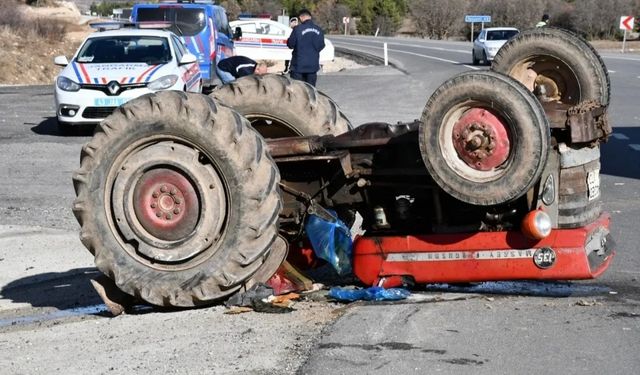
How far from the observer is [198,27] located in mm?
27625

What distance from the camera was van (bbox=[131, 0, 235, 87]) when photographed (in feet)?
88.8

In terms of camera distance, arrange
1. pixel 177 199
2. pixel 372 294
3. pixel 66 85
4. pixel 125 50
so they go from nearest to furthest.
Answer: pixel 177 199 < pixel 372 294 < pixel 66 85 < pixel 125 50

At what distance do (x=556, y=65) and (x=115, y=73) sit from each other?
12.2m

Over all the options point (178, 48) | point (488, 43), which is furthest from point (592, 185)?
point (488, 43)

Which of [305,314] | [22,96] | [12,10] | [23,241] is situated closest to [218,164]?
[305,314]

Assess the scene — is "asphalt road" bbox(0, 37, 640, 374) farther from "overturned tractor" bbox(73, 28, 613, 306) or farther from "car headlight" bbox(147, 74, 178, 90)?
"car headlight" bbox(147, 74, 178, 90)

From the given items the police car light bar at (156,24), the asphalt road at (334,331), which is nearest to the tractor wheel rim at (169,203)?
the asphalt road at (334,331)

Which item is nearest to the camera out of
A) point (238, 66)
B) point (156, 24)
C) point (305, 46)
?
point (238, 66)

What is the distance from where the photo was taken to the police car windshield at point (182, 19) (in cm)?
2757

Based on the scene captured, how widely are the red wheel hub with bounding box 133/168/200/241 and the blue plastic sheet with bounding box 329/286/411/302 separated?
1.01 meters

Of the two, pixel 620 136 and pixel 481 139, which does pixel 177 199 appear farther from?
pixel 620 136

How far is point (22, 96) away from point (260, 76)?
2047 centimetres

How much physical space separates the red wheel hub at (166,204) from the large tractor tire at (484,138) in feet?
4.78

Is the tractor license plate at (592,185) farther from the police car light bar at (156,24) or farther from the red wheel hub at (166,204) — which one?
the police car light bar at (156,24)
